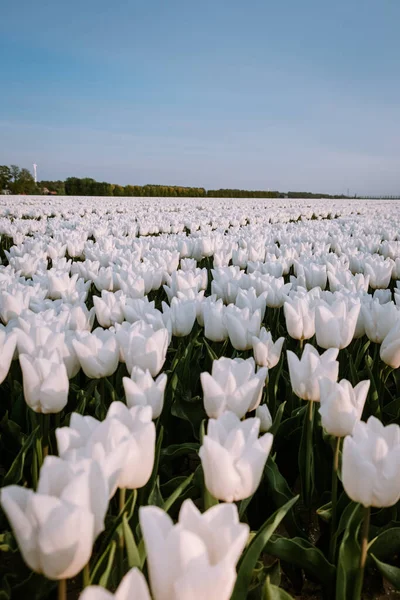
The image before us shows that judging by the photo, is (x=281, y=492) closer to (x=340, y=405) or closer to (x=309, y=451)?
(x=309, y=451)

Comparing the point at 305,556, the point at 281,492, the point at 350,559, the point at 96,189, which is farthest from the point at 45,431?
the point at 96,189

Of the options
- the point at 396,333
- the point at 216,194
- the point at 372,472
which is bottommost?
the point at 372,472

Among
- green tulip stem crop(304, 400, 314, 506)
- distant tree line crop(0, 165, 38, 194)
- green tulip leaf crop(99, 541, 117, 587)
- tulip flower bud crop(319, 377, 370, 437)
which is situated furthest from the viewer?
distant tree line crop(0, 165, 38, 194)

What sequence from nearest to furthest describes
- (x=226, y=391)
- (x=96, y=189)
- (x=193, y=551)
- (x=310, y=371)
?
(x=193, y=551)
(x=226, y=391)
(x=310, y=371)
(x=96, y=189)

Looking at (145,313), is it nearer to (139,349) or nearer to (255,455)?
(139,349)

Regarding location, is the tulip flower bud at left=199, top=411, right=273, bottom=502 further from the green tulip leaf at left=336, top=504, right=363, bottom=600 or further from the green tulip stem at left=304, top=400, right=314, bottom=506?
the green tulip stem at left=304, top=400, right=314, bottom=506

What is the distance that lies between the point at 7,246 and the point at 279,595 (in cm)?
788

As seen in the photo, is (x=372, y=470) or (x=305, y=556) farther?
(x=305, y=556)

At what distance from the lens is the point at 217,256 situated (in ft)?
14.9

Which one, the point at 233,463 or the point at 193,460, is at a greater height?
the point at 233,463

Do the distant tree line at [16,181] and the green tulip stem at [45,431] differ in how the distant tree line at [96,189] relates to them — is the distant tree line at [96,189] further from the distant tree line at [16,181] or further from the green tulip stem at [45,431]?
the green tulip stem at [45,431]

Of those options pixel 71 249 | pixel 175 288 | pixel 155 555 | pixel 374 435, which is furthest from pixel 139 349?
pixel 71 249

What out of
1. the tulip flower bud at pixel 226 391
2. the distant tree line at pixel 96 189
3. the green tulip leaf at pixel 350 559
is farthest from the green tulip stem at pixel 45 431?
the distant tree line at pixel 96 189

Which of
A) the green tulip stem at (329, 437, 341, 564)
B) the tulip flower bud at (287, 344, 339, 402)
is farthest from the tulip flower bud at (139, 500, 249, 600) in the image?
the tulip flower bud at (287, 344, 339, 402)
